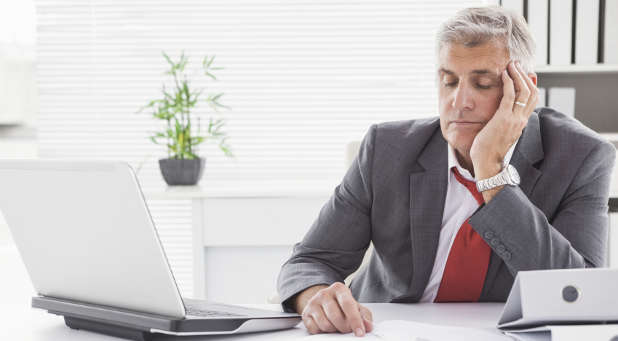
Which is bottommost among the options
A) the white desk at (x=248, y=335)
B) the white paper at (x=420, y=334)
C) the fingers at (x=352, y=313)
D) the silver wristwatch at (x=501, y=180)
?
the white desk at (x=248, y=335)

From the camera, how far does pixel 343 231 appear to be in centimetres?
143

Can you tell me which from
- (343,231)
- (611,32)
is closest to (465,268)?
(343,231)

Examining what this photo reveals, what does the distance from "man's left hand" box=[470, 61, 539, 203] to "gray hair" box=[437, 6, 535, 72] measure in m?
0.04

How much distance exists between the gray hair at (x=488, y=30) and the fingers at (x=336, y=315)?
1.96 feet

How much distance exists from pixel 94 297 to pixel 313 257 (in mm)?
532

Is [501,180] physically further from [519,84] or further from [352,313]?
[352,313]

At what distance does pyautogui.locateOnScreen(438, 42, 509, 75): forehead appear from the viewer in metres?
1.33

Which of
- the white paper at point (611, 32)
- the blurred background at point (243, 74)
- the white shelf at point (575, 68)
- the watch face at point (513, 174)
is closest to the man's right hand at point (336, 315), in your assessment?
the watch face at point (513, 174)

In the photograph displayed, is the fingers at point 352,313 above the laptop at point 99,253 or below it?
below

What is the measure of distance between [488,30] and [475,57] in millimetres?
59

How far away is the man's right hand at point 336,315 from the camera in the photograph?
975mm

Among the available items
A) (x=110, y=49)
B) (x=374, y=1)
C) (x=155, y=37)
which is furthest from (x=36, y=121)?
(x=374, y=1)

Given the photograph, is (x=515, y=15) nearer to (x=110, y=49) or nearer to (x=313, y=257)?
(x=313, y=257)

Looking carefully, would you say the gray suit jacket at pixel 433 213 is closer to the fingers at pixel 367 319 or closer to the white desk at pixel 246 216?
the fingers at pixel 367 319
